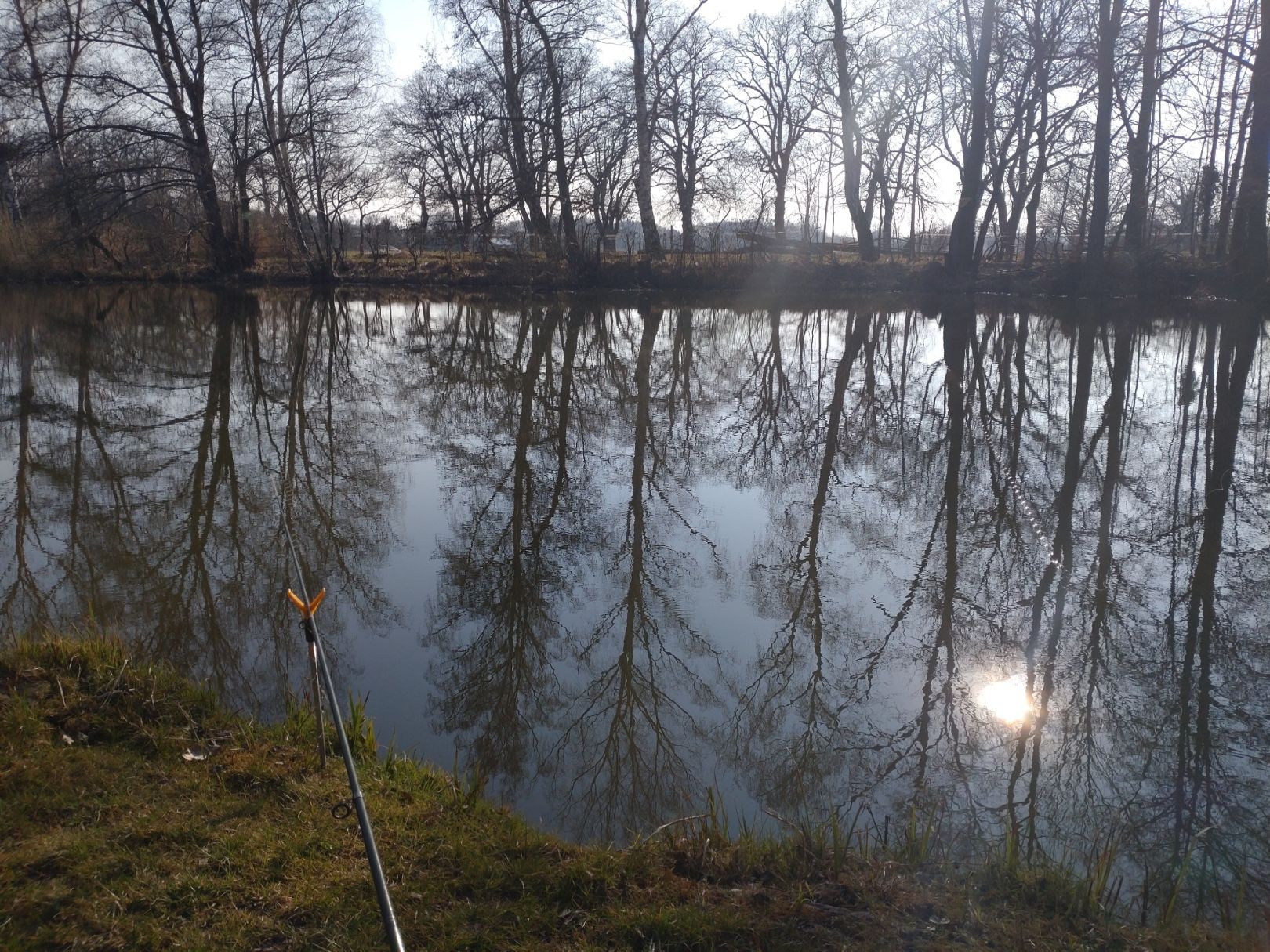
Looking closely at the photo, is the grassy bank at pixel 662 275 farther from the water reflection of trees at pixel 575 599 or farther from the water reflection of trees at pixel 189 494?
the water reflection of trees at pixel 575 599

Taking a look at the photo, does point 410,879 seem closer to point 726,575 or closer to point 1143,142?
point 726,575

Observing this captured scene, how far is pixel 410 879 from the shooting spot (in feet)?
8.68

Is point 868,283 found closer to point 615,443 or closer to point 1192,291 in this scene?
point 1192,291

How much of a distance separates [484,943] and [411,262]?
100 ft

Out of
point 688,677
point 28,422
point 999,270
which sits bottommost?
point 688,677

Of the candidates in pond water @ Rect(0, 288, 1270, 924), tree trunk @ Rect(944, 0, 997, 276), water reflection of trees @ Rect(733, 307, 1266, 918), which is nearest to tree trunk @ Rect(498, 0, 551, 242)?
tree trunk @ Rect(944, 0, 997, 276)

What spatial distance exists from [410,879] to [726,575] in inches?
123

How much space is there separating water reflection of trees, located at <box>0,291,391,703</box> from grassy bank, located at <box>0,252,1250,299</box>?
46.5 feet

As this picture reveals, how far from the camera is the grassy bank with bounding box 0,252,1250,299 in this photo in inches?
1006

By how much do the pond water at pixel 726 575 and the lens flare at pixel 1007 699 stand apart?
0.01 metres

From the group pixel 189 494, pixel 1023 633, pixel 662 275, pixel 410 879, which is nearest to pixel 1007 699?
pixel 1023 633

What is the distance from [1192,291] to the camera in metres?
22.8

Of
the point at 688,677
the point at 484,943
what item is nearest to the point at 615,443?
the point at 688,677

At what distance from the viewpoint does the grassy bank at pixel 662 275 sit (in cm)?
2555
